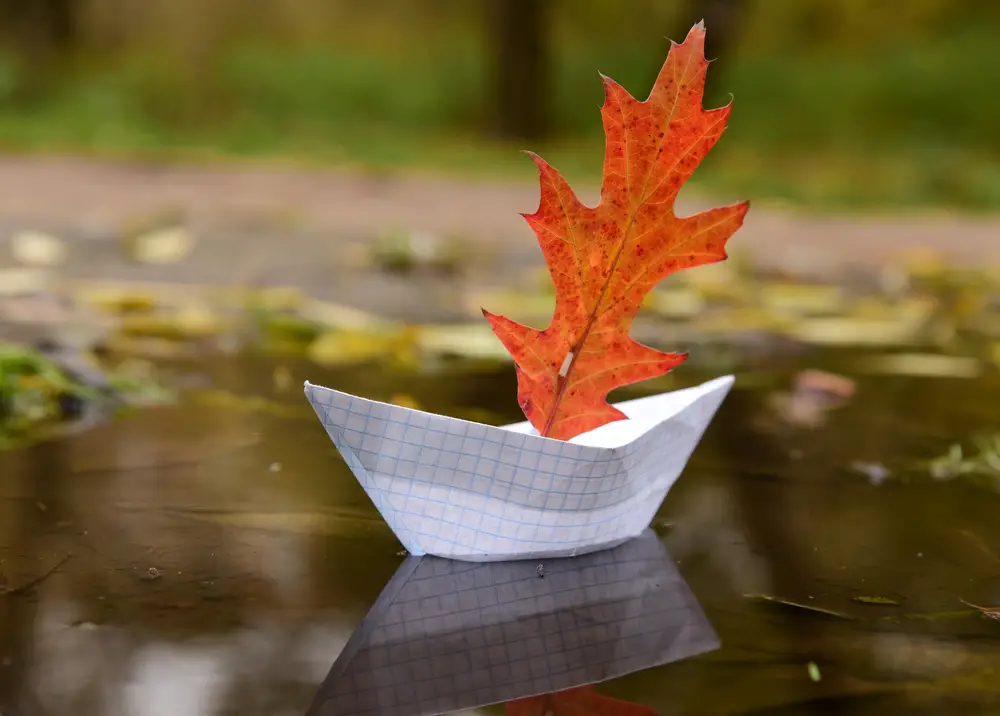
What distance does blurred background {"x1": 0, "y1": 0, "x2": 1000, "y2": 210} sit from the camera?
207 inches

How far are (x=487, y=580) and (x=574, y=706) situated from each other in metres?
0.23

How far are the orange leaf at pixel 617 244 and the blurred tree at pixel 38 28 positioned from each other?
5.63 m

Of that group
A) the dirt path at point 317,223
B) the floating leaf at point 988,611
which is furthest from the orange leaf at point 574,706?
the dirt path at point 317,223

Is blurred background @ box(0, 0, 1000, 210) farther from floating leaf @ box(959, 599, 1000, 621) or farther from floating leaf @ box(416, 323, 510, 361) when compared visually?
floating leaf @ box(959, 599, 1000, 621)

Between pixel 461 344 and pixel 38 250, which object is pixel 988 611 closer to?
pixel 461 344

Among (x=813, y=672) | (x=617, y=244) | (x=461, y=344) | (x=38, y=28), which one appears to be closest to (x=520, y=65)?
(x=38, y=28)

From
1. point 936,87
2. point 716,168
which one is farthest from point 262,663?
point 936,87

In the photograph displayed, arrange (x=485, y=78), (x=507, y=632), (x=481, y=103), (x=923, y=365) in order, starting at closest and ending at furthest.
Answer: (x=507, y=632), (x=923, y=365), (x=481, y=103), (x=485, y=78)

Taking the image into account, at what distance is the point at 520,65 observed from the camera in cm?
564

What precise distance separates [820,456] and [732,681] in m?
0.71

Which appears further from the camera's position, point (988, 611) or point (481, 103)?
point (481, 103)

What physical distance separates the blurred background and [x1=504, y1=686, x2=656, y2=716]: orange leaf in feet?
13.0

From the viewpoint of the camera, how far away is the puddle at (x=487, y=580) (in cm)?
95

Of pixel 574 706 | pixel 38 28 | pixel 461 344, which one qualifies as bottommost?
pixel 574 706
